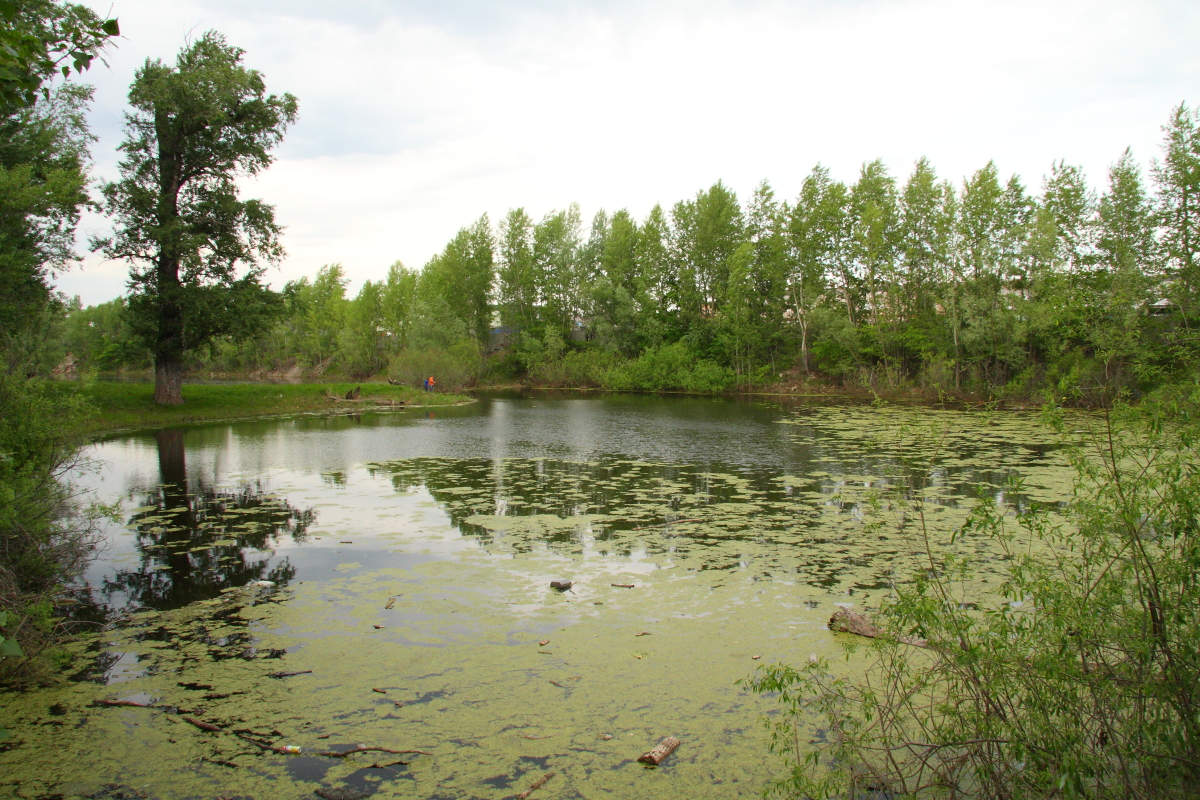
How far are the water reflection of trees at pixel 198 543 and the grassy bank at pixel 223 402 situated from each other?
8957 millimetres

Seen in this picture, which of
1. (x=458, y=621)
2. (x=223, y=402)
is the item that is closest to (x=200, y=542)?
(x=458, y=621)

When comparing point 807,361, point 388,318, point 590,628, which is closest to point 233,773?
point 590,628

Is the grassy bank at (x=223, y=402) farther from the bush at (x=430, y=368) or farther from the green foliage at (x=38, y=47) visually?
the green foliage at (x=38, y=47)

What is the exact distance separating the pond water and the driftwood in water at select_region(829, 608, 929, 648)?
176 mm

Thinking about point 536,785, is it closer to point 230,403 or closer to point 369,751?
point 369,751

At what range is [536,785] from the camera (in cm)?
372

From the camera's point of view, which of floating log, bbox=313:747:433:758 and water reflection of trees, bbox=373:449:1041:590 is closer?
floating log, bbox=313:747:433:758

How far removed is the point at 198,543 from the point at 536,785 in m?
7.38

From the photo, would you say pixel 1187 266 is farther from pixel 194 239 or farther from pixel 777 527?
pixel 194 239

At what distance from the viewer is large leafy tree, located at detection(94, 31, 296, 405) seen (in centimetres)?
2369

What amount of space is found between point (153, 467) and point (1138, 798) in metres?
17.8

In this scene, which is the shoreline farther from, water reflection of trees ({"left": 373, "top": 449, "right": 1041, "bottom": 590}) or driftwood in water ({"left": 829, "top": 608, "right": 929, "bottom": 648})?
driftwood in water ({"left": 829, "top": 608, "right": 929, "bottom": 648})

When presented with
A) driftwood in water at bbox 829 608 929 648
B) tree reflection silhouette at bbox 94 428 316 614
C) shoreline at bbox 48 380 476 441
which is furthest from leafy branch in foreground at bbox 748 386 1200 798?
shoreline at bbox 48 380 476 441

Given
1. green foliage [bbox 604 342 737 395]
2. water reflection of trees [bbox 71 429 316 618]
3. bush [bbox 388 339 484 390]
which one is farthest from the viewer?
green foliage [bbox 604 342 737 395]
